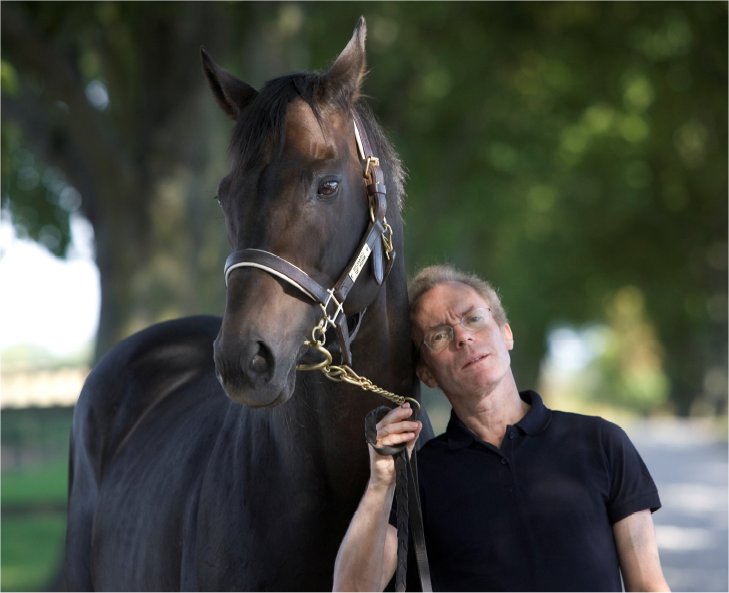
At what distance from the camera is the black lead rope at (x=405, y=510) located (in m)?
3.24

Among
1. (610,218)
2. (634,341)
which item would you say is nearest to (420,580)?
(610,218)

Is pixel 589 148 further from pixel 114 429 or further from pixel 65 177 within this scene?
pixel 114 429

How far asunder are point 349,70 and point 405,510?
4.41ft

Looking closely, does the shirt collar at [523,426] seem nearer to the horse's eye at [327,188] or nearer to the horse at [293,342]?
the horse at [293,342]

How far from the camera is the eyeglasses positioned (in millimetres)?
3504

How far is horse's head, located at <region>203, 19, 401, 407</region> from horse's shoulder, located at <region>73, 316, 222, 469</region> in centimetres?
217

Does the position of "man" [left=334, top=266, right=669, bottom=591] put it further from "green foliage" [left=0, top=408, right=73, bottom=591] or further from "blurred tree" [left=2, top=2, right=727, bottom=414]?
"green foliage" [left=0, top=408, right=73, bottom=591]

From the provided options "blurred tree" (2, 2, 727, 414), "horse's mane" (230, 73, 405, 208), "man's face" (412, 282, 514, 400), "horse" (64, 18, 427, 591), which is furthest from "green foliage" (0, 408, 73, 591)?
"horse's mane" (230, 73, 405, 208)

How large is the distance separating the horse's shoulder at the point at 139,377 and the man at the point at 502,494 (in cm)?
210

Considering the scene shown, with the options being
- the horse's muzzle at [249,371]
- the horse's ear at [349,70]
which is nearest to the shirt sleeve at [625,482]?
the horse's muzzle at [249,371]

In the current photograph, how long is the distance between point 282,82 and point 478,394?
3.70 ft

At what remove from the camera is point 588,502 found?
128 inches

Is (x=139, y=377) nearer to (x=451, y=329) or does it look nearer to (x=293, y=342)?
(x=451, y=329)

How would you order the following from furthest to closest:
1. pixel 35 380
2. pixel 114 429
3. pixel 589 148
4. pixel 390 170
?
pixel 589 148 → pixel 35 380 → pixel 114 429 → pixel 390 170
